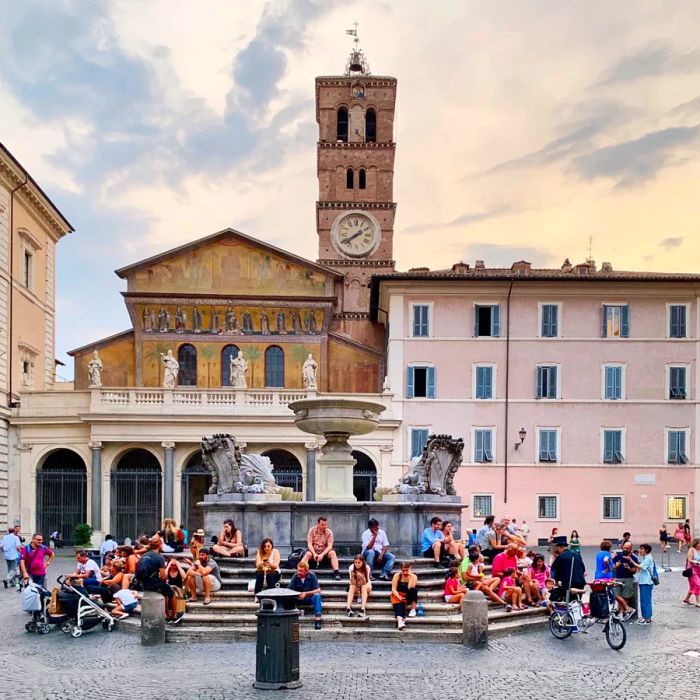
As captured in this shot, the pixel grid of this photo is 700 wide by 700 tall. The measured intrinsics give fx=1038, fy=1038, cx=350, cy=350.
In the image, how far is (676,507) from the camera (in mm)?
38438

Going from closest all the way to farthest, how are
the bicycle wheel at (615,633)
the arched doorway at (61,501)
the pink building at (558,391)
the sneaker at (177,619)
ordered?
the bicycle wheel at (615,633) < the sneaker at (177,619) < the arched doorway at (61,501) < the pink building at (558,391)

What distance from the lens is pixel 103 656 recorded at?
13336mm

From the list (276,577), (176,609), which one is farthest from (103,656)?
(276,577)

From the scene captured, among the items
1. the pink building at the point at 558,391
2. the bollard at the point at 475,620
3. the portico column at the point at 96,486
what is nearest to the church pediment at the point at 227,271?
the pink building at the point at 558,391

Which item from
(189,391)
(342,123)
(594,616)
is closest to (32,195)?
(189,391)

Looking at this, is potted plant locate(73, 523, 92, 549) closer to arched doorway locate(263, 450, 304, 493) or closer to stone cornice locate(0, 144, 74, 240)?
arched doorway locate(263, 450, 304, 493)

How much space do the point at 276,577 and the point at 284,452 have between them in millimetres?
24736

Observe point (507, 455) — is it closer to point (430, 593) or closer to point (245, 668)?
point (430, 593)

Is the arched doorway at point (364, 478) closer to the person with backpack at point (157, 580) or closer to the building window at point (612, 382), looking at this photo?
the building window at point (612, 382)

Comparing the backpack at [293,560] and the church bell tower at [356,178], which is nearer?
the backpack at [293,560]

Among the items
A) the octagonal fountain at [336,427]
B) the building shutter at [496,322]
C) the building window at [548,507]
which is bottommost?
the building window at [548,507]

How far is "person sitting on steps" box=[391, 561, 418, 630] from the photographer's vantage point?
14.8 meters

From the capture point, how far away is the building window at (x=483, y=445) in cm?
3850

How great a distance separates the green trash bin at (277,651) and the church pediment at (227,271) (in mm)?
31816
